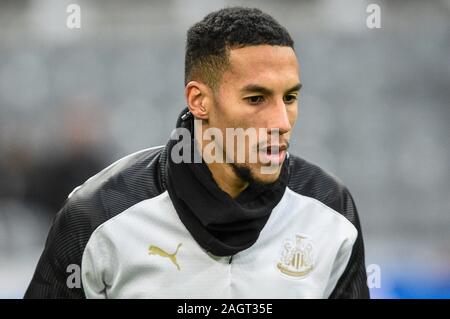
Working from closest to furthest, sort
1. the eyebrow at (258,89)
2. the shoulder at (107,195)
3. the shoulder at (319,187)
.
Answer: the eyebrow at (258,89)
the shoulder at (107,195)
the shoulder at (319,187)

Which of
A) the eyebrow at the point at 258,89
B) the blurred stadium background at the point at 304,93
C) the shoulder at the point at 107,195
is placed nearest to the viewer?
the eyebrow at the point at 258,89

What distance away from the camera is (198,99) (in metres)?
2.12

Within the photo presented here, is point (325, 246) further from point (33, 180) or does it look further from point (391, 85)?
point (391, 85)

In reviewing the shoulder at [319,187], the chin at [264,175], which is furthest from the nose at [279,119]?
the shoulder at [319,187]

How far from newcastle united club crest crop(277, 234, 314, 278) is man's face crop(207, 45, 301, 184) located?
0.72 ft

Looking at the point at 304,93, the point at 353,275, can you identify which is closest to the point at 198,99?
the point at 353,275

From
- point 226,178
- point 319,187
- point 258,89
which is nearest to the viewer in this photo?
point 258,89

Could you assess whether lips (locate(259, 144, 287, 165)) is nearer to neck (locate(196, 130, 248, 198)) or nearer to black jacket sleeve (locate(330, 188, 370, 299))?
neck (locate(196, 130, 248, 198))

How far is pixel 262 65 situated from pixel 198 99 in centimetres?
24

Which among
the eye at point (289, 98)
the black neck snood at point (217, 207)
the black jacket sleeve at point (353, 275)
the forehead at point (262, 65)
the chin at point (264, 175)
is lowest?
the black jacket sleeve at point (353, 275)

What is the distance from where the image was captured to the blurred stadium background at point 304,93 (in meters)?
5.33

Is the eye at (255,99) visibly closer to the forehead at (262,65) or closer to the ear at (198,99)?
the forehead at (262,65)

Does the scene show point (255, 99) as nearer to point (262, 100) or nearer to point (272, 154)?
point (262, 100)

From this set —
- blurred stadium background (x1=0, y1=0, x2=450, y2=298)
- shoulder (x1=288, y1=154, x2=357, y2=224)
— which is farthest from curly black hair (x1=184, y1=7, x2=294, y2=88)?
blurred stadium background (x1=0, y1=0, x2=450, y2=298)
